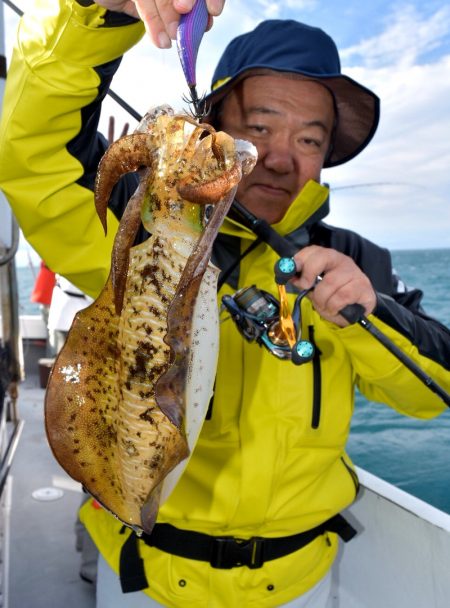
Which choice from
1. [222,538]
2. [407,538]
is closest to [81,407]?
[222,538]

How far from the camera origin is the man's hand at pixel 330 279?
1820mm

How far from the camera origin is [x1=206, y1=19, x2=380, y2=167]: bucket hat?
2473 mm

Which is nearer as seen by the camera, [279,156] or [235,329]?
[235,329]

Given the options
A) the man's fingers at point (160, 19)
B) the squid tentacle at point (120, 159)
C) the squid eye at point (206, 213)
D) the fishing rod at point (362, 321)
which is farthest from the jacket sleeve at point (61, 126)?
the squid eye at point (206, 213)

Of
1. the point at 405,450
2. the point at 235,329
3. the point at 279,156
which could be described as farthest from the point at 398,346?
the point at 405,450

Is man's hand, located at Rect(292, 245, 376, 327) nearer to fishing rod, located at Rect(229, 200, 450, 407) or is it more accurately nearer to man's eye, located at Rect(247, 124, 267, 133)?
fishing rod, located at Rect(229, 200, 450, 407)

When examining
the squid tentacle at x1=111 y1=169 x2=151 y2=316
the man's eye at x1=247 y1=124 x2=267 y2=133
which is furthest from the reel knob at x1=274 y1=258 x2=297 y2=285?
the man's eye at x1=247 y1=124 x2=267 y2=133

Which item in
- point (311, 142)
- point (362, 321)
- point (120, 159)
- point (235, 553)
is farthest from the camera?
point (311, 142)

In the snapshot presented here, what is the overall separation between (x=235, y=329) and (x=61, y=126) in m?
1.02

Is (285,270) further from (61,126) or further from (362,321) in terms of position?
(61,126)

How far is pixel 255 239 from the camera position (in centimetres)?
241

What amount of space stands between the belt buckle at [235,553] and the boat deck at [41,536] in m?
1.63

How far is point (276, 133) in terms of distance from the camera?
250 centimetres

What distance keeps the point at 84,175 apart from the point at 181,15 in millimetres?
887
